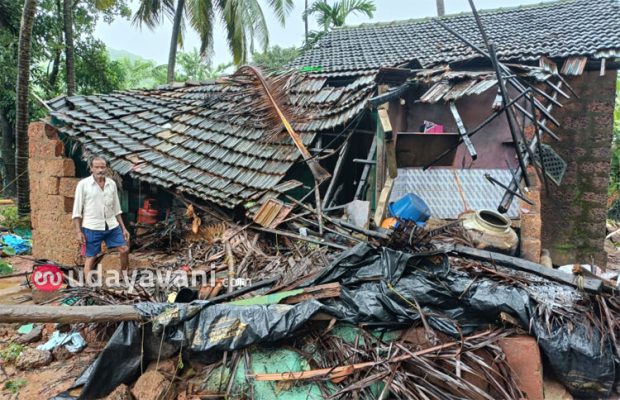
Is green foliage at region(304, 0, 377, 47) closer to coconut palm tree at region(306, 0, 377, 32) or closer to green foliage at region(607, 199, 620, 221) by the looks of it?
coconut palm tree at region(306, 0, 377, 32)

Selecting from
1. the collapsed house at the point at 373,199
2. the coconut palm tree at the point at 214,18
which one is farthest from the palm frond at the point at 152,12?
the collapsed house at the point at 373,199

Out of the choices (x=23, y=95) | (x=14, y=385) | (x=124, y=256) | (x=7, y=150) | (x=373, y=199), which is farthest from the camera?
(x=7, y=150)

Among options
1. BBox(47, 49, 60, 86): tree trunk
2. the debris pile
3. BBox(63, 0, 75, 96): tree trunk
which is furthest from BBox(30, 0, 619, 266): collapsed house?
BBox(47, 49, 60, 86): tree trunk

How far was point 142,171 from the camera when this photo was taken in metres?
5.74

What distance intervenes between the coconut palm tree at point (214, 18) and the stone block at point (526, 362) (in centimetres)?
1450

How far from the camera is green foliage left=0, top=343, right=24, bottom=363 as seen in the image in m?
3.59

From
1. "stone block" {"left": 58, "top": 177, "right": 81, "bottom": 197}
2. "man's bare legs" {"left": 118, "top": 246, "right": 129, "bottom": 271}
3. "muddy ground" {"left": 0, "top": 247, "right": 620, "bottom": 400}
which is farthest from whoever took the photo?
"stone block" {"left": 58, "top": 177, "right": 81, "bottom": 197}

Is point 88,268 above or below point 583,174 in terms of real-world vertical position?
below

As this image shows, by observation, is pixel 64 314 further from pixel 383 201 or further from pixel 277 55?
pixel 277 55

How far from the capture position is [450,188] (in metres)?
5.91

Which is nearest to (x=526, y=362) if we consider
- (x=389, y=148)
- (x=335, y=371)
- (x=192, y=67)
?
(x=335, y=371)

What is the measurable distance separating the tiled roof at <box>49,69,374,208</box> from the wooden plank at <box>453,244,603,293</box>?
109 inches

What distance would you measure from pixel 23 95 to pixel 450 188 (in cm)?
932

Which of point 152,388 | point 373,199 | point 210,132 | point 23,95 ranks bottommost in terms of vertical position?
point 152,388
